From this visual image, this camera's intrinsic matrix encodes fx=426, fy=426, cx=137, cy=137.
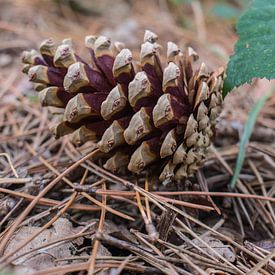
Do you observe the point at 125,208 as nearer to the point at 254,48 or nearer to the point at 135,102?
the point at 135,102

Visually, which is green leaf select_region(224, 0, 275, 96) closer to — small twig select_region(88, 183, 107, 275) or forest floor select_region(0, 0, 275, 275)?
forest floor select_region(0, 0, 275, 275)

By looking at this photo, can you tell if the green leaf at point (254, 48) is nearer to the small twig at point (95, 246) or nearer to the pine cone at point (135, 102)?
the pine cone at point (135, 102)

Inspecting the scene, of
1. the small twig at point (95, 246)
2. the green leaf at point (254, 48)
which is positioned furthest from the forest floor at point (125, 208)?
the green leaf at point (254, 48)

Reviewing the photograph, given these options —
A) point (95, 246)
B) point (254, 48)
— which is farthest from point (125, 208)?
point (254, 48)

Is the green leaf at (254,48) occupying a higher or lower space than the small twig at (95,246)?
higher

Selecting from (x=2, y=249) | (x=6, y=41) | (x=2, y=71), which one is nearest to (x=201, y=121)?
(x=2, y=249)
